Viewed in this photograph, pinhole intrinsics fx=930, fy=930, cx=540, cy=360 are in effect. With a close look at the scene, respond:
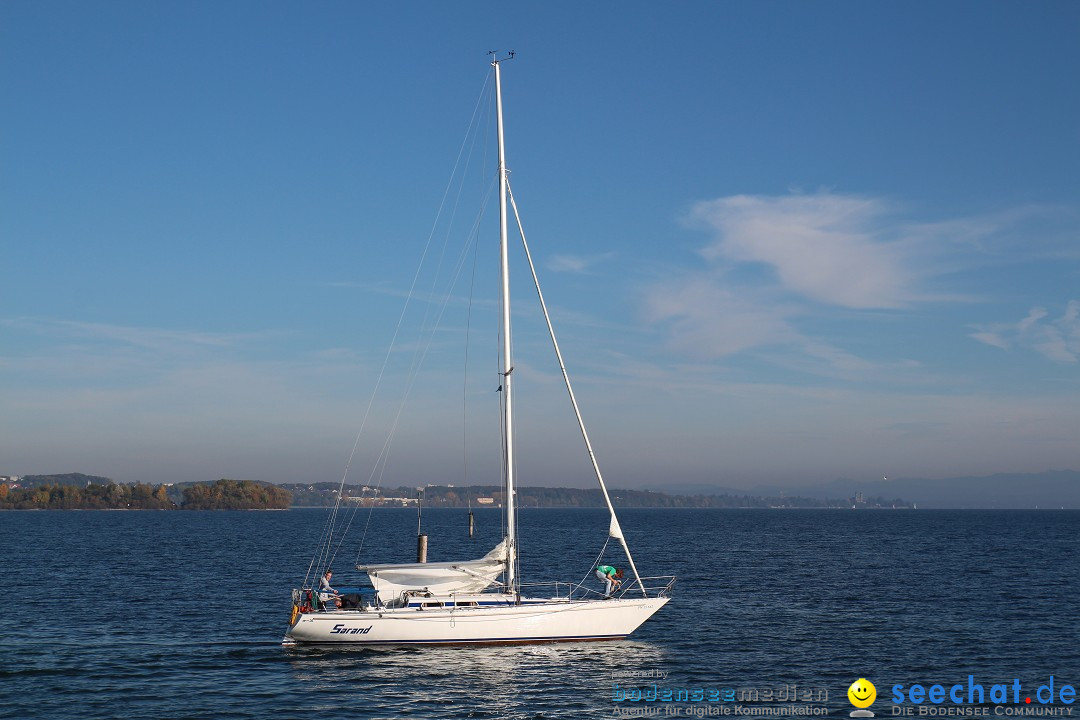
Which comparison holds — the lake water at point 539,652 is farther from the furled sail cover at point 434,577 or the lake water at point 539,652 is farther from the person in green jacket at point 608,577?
the furled sail cover at point 434,577

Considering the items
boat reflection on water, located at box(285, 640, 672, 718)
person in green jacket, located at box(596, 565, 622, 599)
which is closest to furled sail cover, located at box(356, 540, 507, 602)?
boat reflection on water, located at box(285, 640, 672, 718)

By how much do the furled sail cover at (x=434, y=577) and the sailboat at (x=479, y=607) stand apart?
4 centimetres

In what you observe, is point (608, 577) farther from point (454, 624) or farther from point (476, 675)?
point (476, 675)

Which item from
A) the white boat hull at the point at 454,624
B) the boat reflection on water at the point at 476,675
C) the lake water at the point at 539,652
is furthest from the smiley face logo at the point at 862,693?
Answer: the white boat hull at the point at 454,624

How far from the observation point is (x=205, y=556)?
88.0 m

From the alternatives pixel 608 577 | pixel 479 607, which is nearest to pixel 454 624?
pixel 479 607

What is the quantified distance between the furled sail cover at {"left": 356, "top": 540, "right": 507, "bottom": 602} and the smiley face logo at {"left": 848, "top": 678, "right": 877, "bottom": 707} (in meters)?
13.6

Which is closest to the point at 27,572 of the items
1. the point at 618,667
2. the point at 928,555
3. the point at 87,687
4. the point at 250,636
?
the point at 250,636

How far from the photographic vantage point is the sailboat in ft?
113

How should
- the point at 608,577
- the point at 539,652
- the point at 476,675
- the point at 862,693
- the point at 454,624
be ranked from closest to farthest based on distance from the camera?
the point at 862,693 < the point at 476,675 < the point at 454,624 < the point at 539,652 < the point at 608,577

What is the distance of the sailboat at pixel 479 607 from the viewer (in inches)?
1362

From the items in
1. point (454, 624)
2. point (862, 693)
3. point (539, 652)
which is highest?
point (454, 624)

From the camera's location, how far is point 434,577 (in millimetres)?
36312

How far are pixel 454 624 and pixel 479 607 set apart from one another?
3.63ft
